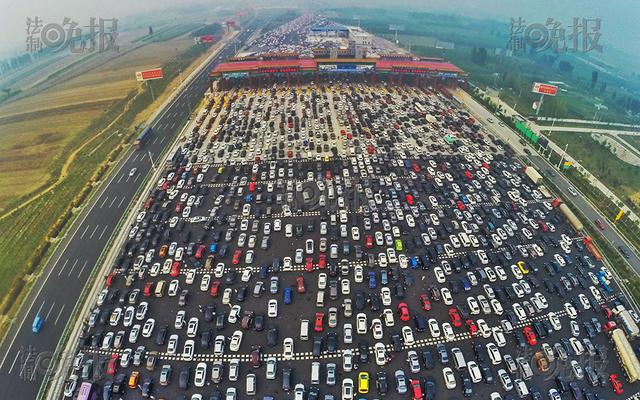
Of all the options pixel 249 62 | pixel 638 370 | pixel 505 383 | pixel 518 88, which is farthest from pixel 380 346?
pixel 518 88

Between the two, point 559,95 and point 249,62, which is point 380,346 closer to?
point 249,62

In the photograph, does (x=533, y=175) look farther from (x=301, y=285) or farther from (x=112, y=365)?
(x=112, y=365)

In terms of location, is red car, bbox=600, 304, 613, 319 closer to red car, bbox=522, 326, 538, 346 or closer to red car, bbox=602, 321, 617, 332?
red car, bbox=602, 321, 617, 332

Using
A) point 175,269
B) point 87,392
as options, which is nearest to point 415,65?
point 175,269

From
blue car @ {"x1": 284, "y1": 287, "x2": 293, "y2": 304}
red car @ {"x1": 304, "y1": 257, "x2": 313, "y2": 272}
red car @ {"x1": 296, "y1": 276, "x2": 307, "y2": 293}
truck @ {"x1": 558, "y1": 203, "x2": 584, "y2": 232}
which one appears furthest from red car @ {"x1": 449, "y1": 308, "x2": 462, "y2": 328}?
truck @ {"x1": 558, "y1": 203, "x2": 584, "y2": 232}

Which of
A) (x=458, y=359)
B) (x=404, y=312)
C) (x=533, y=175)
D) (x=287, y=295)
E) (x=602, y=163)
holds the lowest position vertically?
(x=458, y=359)

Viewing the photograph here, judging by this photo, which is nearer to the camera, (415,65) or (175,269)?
(175,269)

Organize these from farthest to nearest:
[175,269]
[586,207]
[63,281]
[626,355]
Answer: [586,207], [175,269], [63,281], [626,355]

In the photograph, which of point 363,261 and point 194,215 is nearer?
point 363,261
